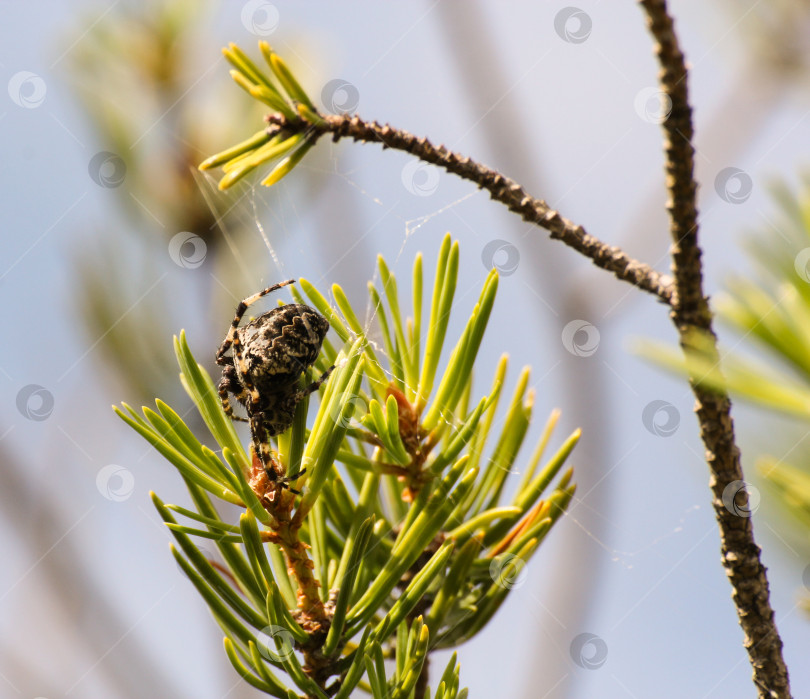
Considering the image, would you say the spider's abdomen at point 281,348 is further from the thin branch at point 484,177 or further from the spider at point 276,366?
the thin branch at point 484,177

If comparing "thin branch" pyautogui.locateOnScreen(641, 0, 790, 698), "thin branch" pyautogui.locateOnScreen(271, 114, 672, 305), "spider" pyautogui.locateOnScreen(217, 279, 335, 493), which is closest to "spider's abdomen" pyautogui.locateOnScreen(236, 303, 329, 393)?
"spider" pyautogui.locateOnScreen(217, 279, 335, 493)

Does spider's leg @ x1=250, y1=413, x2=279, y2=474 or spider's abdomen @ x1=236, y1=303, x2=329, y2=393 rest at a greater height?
spider's abdomen @ x1=236, y1=303, x2=329, y2=393

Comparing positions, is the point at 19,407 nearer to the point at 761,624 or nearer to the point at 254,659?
the point at 254,659

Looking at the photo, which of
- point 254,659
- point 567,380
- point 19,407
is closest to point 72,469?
point 19,407

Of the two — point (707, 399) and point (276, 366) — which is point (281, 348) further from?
point (707, 399)

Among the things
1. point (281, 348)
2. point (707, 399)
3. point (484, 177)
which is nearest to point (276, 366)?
point (281, 348)

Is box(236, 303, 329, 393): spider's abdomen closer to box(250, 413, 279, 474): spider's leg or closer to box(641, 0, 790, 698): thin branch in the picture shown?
box(250, 413, 279, 474): spider's leg

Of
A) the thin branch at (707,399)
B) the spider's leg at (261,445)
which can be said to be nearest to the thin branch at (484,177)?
the thin branch at (707,399)

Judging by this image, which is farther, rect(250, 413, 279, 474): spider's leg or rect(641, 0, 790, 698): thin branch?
rect(250, 413, 279, 474): spider's leg
